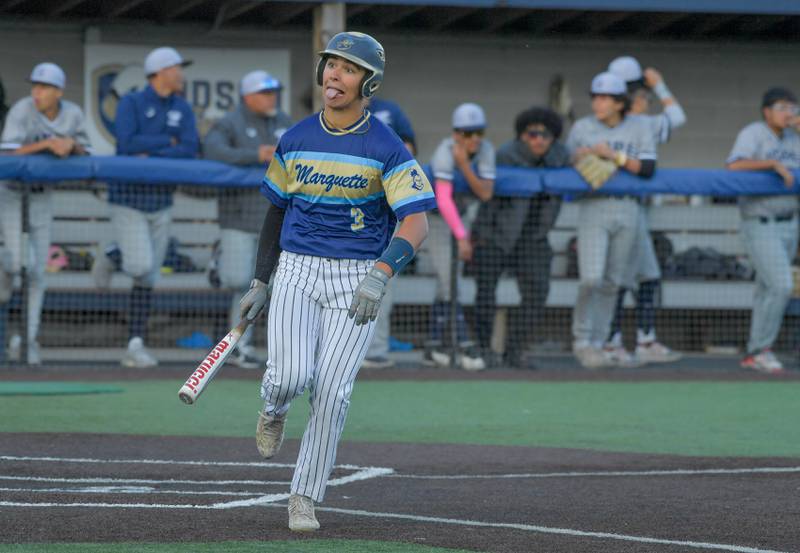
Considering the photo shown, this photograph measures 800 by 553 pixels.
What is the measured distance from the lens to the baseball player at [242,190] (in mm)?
12711

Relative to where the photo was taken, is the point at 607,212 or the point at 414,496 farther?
the point at 607,212

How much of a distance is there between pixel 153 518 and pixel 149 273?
23.3ft

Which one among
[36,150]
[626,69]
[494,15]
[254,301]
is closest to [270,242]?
[254,301]

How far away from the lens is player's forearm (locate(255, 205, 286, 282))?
6.09 metres

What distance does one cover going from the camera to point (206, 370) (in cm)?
570

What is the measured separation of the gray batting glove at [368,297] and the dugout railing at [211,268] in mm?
7222

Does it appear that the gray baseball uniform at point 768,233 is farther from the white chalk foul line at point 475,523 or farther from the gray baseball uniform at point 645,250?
the white chalk foul line at point 475,523

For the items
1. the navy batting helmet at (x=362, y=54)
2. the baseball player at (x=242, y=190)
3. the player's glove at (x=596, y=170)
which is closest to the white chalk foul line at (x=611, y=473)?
the navy batting helmet at (x=362, y=54)

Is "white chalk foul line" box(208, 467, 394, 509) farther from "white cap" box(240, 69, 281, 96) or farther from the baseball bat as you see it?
"white cap" box(240, 69, 281, 96)

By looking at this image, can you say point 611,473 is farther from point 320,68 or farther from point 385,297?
point 385,297

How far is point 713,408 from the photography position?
10.9 metres

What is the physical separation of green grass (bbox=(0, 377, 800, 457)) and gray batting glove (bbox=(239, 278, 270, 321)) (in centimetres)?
319

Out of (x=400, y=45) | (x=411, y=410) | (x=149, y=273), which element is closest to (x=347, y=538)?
(x=411, y=410)

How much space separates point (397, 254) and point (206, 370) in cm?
86
